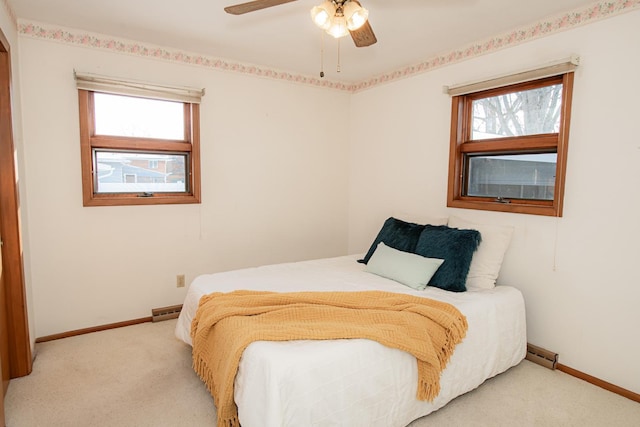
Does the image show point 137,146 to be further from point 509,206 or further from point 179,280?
point 509,206

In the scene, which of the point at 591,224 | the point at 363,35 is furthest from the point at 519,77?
the point at 363,35

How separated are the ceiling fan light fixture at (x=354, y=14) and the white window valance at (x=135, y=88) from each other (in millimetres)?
1840

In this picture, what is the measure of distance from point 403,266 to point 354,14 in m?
1.65

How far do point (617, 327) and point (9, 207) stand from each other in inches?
147

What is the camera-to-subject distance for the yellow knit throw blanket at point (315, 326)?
5.75 ft

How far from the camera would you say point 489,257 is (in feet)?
8.72

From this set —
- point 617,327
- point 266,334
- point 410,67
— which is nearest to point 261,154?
point 410,67

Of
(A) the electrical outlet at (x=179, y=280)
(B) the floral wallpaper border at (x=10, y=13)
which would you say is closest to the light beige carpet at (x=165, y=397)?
(A) the electrical outlet at (x=179, y=280)

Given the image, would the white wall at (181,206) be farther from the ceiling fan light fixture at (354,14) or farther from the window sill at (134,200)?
the ceiling fan light fixture at (354,14)

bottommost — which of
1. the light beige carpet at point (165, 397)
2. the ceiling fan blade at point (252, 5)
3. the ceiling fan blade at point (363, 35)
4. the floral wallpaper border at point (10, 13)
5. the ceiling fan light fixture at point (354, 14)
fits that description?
the light beige carpet at point (165, 397)

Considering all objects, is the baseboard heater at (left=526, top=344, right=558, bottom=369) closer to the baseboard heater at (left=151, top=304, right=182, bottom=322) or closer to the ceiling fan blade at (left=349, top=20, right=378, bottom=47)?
the ceiling fan blade at (left=349, top=20, right=378, bottom=47)

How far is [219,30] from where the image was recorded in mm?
2750

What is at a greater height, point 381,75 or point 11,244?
point 381,75

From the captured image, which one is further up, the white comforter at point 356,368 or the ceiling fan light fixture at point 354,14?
the ceiling fan light fixture at point 354,14
